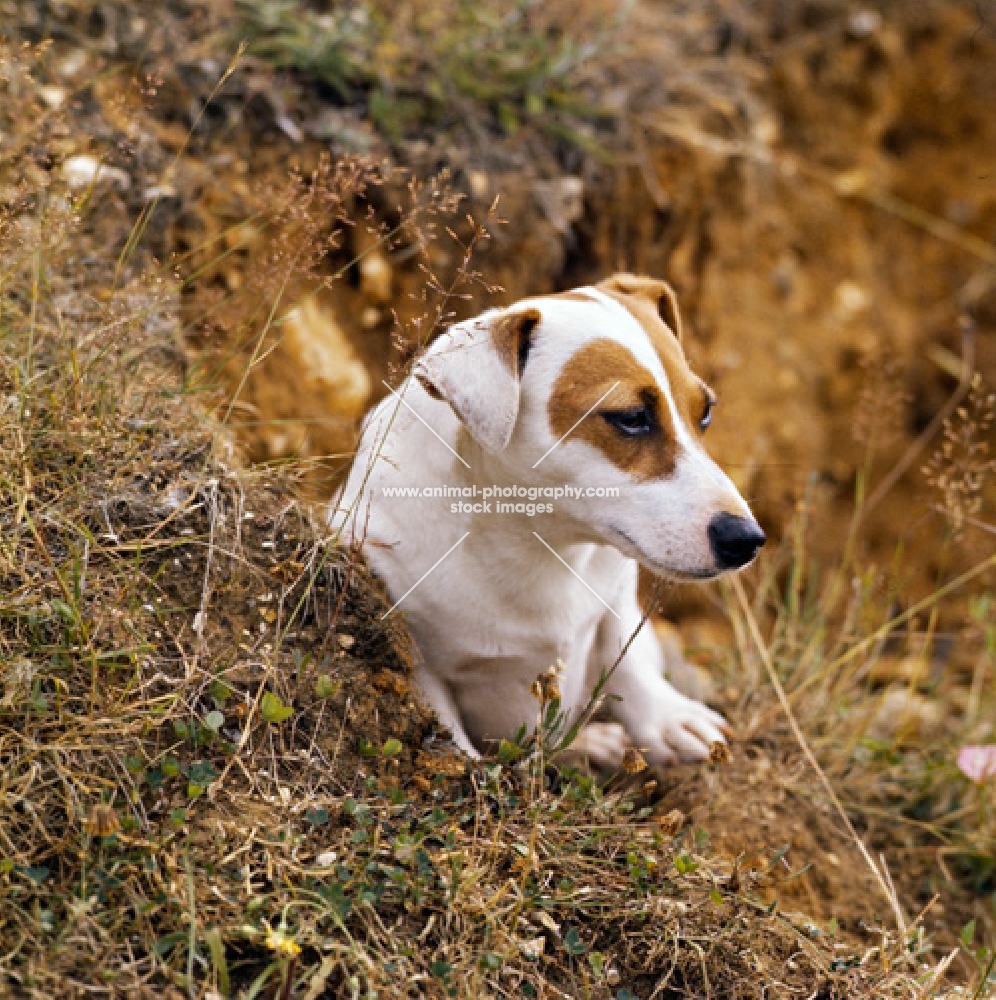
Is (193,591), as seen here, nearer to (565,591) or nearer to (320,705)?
(320,705)

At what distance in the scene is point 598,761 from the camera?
3.26m

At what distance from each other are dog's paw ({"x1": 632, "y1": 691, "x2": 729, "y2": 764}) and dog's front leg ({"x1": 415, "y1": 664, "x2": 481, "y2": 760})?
0.54 m

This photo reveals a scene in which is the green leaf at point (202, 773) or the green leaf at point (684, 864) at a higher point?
the green leaf at point (202, 773)

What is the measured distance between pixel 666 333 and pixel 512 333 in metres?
0.43

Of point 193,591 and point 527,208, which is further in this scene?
point 527,208

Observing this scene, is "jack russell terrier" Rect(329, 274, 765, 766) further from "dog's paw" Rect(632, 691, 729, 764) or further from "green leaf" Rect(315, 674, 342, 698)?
"green leaf" Rect(315, 674, 342, 698)

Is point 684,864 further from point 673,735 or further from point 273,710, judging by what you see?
point 273,710

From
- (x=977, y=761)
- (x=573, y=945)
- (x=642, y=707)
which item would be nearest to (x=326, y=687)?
(x=573, y=945)

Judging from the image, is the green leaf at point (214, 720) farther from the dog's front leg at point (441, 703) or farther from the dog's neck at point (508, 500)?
the dog's neck at point (508, 500)

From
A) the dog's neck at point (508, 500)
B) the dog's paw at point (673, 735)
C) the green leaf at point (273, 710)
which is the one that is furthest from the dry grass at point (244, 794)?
the dog's neck at point (508, 500)

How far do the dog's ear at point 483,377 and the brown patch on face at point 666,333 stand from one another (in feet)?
1.11

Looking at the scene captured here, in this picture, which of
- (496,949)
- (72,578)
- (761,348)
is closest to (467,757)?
(496,949)

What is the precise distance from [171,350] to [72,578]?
3.76ft

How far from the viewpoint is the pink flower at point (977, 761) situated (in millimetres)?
3283
